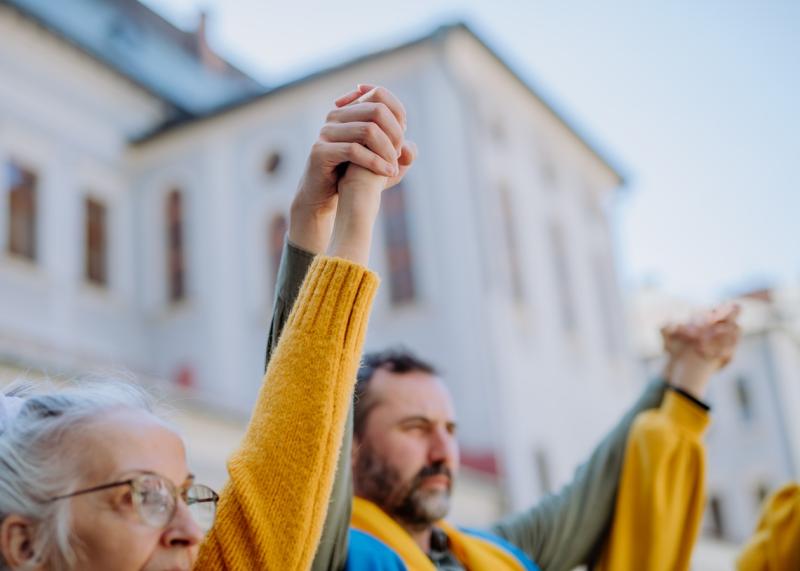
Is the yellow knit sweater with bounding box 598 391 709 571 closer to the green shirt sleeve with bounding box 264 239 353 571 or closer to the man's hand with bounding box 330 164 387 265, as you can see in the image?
the green shirt sleeve with bounding box 264 239 353 571

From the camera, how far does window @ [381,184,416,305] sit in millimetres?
15828

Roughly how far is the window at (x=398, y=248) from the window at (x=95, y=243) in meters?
4.99

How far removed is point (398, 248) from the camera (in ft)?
52.4

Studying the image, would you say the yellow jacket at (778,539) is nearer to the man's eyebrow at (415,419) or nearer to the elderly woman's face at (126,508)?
the man's eyebrow at (415,419)

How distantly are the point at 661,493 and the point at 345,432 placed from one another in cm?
132

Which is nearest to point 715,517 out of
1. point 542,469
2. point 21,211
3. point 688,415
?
point 542,469

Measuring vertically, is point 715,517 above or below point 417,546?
below

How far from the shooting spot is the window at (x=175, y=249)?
58.7ft

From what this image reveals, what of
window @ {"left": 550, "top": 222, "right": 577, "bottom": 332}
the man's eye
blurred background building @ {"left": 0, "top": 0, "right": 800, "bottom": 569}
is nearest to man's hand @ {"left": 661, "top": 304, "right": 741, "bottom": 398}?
the man's eye

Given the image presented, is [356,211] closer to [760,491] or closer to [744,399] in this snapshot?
[760,491]

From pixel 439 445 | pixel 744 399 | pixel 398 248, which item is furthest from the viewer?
pixel 744 399

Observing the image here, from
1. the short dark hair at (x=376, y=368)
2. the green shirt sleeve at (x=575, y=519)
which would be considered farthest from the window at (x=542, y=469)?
the short dark hair at (x=376, y=368)

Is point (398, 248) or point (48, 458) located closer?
point (48, 458)

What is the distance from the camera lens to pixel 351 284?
5.03 feet
